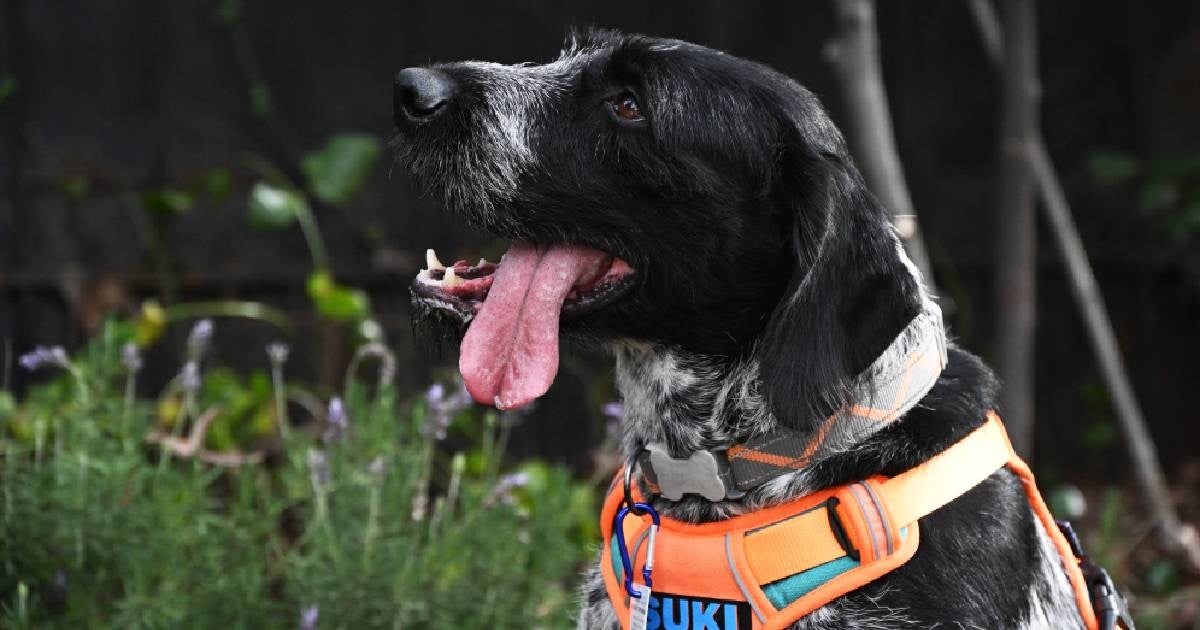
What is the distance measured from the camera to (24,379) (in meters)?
4.72

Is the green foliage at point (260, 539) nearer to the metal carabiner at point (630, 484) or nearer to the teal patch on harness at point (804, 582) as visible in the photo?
the metal carabiner at point (630, 484)

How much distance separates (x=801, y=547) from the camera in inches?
79.2

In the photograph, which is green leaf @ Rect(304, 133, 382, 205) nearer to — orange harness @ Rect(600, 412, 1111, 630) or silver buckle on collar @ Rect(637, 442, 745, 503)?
silver buckle on collar @ Rect(637, 442, 745, 503)

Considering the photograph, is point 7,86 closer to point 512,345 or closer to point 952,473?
point 512,345

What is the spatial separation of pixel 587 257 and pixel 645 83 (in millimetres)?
323

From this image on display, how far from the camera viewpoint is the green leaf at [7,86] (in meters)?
4.54

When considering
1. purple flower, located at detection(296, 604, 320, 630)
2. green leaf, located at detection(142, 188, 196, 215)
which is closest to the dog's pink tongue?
purple flower, located at detection(296, 604, 320, 630)

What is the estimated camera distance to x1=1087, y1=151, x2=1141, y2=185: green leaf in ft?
17.0

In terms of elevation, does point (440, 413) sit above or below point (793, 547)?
below

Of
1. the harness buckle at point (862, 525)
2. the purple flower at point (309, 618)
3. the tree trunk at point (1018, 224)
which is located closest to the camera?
the harness buckle at point (862, 525)

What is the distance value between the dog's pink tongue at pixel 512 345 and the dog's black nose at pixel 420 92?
0.35m

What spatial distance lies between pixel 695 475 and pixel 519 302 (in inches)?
16.4

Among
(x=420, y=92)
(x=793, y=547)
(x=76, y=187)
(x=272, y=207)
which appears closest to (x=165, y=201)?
(x=76, y=187)

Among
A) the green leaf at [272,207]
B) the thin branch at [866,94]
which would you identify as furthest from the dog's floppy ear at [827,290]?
the green leaf at [272,207]
